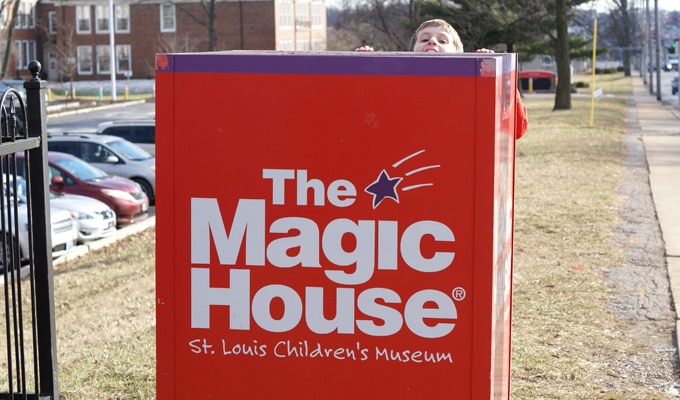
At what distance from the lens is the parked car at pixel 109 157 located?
2020 cm

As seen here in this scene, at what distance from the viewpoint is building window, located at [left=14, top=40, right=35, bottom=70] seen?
73.2 metres

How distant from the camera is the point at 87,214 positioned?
15.0 meters

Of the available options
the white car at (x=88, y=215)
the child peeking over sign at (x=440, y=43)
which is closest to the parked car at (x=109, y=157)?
the white car at (x=88, y=215)

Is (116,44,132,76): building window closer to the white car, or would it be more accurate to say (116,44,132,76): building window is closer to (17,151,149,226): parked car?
(17,151,149,226): parked car

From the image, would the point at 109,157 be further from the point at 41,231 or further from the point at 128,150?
the point at 41,231

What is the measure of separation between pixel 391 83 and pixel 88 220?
12.7 metres

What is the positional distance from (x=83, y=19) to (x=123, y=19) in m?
3.10

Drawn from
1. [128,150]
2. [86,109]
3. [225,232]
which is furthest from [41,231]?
[86,109]

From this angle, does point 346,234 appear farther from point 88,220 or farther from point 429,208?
point 88,220

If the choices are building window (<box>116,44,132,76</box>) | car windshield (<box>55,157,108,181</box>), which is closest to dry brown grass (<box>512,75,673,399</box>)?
car windshield (<box>55,157,108,181</box>)

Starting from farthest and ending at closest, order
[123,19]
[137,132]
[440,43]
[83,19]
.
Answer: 1. [83,19]
2. [123,19]
3. [137,132]
4. [440,43]

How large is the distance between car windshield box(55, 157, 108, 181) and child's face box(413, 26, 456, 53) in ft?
46.7

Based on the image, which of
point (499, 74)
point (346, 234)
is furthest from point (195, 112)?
point (499, 74)

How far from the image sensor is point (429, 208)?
9.65 feet
